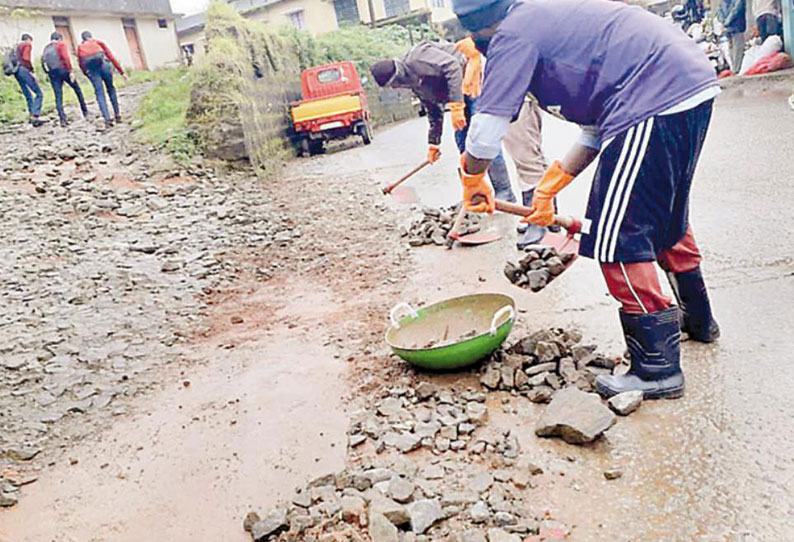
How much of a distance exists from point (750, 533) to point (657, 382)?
838mm

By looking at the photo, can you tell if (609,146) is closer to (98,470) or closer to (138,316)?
(98,470)

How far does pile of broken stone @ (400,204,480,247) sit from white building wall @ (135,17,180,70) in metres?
27.2

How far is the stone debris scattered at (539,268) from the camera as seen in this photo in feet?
12.1

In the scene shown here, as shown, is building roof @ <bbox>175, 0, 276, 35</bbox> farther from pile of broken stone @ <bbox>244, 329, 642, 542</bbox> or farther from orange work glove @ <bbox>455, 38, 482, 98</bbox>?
pile of broken stone @ <bbox>244, 329, 642, 542</bbox>

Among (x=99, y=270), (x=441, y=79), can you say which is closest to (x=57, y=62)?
(x=99, y=270)

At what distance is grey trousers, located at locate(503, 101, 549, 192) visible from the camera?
4953 millimetres

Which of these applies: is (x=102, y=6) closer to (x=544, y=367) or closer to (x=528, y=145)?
(x=528, y=145)

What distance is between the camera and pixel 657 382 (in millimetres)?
2723

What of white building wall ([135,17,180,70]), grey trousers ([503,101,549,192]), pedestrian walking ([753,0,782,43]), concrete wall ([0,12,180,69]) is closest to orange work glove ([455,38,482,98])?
grey trousers ([503,101,549,192])

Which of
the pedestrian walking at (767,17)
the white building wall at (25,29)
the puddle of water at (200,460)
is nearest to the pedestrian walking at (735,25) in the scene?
the pedestrian walking at (767,17)

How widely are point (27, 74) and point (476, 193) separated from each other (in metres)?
13.3

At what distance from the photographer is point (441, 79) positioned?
18.2 feet

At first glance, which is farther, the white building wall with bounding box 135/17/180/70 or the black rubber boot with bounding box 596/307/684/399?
the white building wall with bounding box 135/17/180/70

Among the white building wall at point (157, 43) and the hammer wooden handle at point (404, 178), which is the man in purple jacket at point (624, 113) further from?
the white building wall at point (157, 43)
